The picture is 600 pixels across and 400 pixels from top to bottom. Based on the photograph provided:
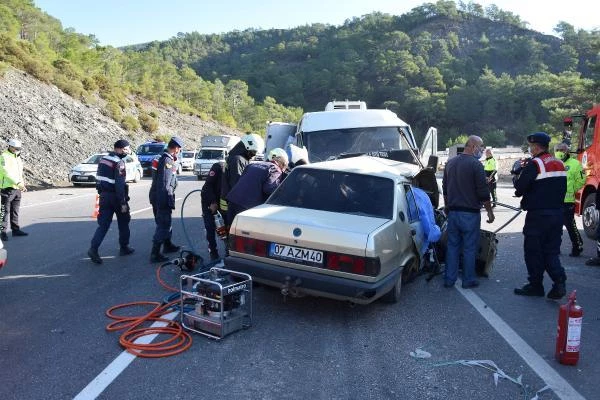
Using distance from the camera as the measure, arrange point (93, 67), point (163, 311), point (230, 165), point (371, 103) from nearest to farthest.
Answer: point (163, 311) < point (230, 165) < point (93, 67) < point (371, 103)

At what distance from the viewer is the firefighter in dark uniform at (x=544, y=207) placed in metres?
5.90

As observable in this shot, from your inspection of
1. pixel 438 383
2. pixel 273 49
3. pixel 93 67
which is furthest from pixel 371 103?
pixel 438 383

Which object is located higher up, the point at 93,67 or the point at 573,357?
the point at 93,67

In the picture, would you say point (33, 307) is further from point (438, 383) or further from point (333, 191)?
point (438, 383)

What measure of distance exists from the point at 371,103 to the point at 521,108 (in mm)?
32056

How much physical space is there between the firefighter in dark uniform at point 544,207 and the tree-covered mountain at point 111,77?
31701mm

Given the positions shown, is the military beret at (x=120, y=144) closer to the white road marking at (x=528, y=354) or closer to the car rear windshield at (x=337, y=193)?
the car rear windshield at (x=337, y=193)

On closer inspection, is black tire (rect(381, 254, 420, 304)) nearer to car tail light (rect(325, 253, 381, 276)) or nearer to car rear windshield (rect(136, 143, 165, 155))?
car tail light (rect(325, 253, 381, 276))

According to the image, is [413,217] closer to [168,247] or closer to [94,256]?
[168,247]

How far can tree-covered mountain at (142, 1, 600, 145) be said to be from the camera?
114 meters

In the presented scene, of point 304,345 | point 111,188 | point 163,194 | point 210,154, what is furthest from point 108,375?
point 210,154

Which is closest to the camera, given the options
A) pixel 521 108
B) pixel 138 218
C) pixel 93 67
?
pixel 138 218

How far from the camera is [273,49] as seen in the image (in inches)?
5310

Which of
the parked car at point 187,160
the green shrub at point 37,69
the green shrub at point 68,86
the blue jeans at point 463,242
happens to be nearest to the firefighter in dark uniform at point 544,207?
the blue jeans at point 463,242
